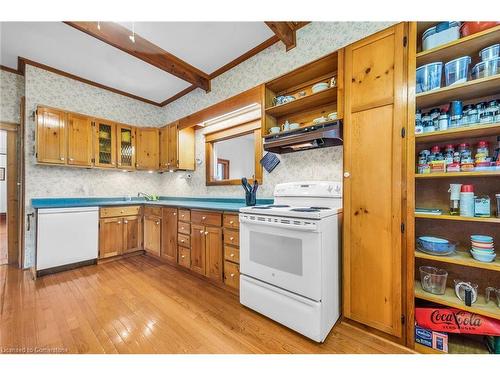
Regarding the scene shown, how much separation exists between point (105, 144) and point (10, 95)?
4.30 feet

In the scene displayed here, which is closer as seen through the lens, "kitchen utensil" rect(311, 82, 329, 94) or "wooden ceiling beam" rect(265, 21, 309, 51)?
"kitchen utensil" rect(311, 82, 329, 94)

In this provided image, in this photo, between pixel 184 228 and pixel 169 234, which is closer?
pixel 184 228

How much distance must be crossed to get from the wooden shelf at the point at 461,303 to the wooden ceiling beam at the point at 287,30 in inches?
100

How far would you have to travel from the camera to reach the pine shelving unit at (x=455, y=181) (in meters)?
1.25

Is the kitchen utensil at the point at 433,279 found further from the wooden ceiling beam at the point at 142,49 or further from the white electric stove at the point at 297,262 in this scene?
the wooden ceiling beam at the point at 142,49

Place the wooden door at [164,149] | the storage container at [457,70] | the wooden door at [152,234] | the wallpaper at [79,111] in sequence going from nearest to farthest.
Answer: the storage container at [457,70], the wallpaper at [79,111], the wooden door at [152,234], the wooden door at [164,149]

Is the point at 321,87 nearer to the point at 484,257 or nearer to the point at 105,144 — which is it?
the point at 484,257

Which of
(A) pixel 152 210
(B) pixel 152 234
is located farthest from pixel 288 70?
(B) pixel 152 234

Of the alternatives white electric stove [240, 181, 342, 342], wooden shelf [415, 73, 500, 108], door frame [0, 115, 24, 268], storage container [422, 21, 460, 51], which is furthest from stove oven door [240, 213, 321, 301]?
door frame [0, 115, 24, 268]

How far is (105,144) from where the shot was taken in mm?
3463

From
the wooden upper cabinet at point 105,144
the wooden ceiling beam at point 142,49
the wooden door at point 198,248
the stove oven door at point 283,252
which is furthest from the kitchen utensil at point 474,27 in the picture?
the wooden upper cabinet at point 105,144

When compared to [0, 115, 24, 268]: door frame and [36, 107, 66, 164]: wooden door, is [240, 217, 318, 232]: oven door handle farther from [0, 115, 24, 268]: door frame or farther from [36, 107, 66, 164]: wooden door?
[0, 115, 24, 268]: door frame

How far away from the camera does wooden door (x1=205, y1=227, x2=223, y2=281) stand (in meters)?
2.29

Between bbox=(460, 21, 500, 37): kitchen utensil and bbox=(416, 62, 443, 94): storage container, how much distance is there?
201mm
